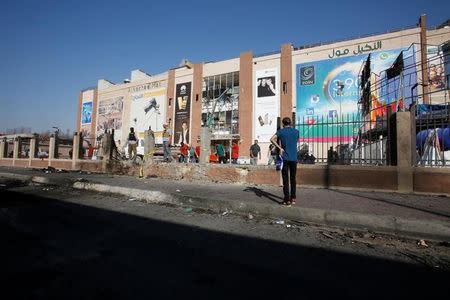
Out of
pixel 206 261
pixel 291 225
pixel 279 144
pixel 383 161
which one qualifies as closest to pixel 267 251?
pixel 206 261

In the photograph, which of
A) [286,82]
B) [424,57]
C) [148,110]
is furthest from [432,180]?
[148,110]

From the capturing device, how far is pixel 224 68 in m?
36.9

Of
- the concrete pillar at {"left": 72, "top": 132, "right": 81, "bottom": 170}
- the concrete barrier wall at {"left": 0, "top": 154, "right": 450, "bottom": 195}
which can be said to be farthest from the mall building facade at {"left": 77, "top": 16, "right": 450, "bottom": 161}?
the concrete barrier wall at {"left": 0, "top": 154, "right": 450, "bottom": 195}

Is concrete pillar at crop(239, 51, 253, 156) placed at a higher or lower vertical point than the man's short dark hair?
higher

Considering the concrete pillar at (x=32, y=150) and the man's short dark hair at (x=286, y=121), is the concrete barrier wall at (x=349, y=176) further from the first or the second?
the concrete pillar at (x=32, y=150)

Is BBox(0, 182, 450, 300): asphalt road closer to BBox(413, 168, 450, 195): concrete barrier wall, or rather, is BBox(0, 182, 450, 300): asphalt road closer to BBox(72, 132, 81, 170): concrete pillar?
BBox(413, 168, 450, 195): concrete barrier wall

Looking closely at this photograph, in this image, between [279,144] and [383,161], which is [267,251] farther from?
[383,161]

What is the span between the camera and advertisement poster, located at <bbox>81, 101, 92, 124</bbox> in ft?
170

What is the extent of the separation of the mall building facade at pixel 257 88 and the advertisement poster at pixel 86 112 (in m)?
6.71

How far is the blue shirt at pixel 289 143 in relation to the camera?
20.0 ft

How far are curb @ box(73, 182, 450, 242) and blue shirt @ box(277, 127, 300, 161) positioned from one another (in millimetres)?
969

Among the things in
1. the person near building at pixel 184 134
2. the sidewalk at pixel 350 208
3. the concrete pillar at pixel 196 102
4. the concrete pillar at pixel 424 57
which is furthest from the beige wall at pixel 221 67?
the sidewalk at pixel 350 208

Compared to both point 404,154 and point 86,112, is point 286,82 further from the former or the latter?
point 86,112

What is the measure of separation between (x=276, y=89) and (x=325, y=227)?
94.8ft
